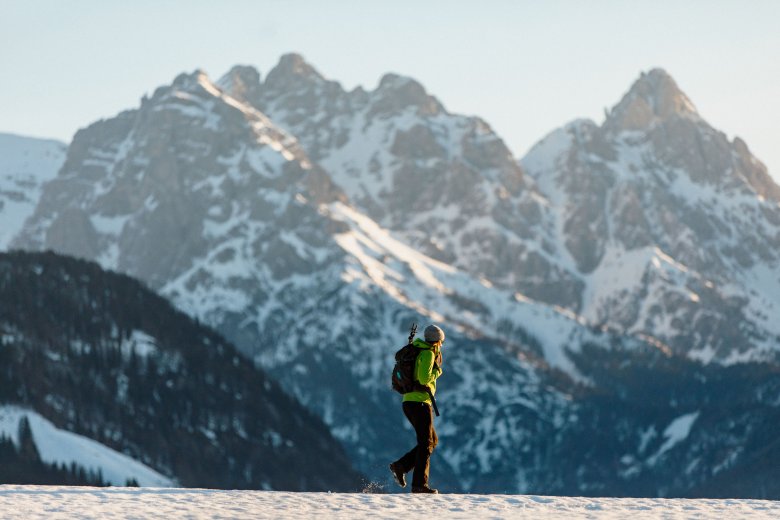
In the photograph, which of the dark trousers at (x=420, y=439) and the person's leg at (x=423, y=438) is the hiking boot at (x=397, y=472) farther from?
the person's leg at (x=423, y=438)

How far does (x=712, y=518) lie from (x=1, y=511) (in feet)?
64.3

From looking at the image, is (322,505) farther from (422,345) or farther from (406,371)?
(422,345)

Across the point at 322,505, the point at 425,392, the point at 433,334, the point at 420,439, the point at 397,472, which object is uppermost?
the point at 433,334

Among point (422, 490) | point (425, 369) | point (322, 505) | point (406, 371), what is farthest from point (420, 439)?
point (322, 505)

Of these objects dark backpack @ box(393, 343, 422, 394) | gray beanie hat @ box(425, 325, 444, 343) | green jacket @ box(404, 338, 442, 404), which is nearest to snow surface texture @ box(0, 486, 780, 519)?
green jacket @ box(404, 338, 442, 404)

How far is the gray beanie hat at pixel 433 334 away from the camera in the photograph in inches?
2042

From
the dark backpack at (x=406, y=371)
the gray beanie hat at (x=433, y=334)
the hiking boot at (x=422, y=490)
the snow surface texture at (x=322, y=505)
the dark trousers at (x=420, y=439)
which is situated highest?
the gray beanie hat at (x=433, y=334)

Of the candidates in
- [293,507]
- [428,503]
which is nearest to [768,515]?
[428,503]

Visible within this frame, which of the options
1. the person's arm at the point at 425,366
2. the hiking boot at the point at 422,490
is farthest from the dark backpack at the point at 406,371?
the hiking boot at the point at 422,490

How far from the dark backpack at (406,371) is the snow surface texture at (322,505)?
3370 millimetres

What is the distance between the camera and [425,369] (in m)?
52.0

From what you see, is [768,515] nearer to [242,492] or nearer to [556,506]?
[556,506]

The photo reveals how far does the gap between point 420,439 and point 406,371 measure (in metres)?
2.16

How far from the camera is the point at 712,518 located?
50.7m
